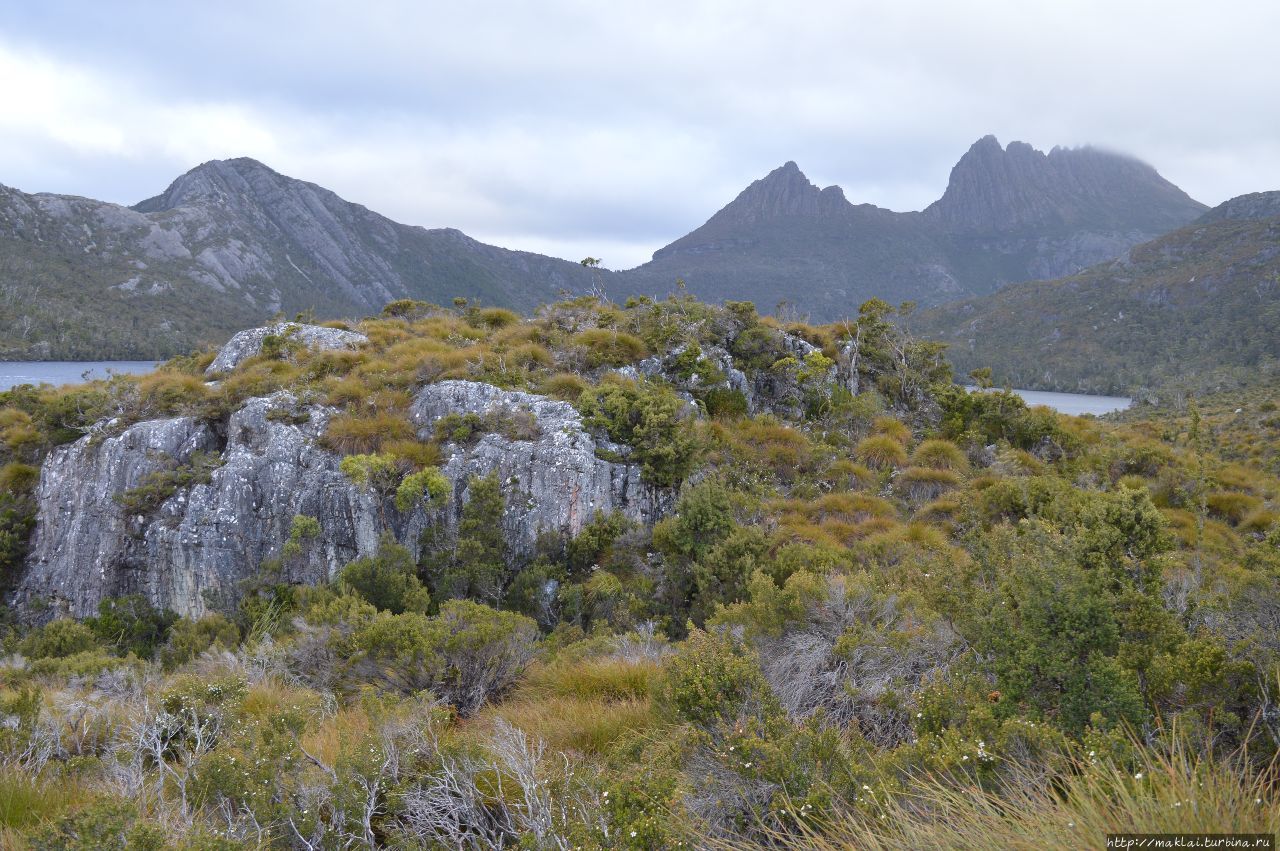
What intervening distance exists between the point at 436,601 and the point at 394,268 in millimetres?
204349

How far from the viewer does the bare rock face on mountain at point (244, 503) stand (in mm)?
10898

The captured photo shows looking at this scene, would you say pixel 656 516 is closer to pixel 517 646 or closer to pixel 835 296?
pixel 517 646

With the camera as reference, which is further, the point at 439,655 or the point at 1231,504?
the point at 1231,504

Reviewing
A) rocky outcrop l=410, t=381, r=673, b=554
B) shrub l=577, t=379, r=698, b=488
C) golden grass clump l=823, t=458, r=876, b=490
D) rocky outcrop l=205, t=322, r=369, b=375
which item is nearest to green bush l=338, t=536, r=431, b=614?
rocky outcrop l=410, t=381, r=673, b=554

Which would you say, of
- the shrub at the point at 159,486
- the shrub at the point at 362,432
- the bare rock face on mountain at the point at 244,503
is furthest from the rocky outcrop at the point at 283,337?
the shrub at the point at 159,486

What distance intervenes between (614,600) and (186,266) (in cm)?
15606

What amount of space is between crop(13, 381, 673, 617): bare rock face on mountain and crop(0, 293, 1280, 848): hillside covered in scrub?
0.24 ft

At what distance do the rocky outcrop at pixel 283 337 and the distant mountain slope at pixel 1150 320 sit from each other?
73.3 meters

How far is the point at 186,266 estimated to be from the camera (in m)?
129

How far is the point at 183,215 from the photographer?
146500mm

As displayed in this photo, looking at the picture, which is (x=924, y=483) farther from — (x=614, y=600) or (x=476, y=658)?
(x=476, y=658)

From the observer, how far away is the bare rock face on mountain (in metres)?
10.9

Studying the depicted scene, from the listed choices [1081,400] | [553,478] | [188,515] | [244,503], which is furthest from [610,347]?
[1081,400]

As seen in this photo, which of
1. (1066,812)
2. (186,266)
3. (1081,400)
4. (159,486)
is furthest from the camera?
(186,266)
